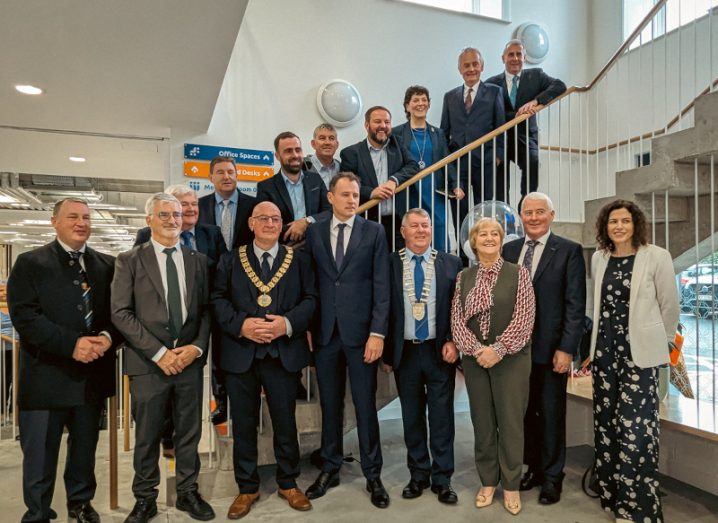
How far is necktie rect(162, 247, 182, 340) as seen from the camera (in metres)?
2.54

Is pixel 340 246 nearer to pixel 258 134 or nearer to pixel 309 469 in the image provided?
pixel 309 469

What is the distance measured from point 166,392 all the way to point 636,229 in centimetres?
247

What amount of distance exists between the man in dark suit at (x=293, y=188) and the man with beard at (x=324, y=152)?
23cm

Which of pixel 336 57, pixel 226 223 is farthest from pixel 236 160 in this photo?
pixel 226 223

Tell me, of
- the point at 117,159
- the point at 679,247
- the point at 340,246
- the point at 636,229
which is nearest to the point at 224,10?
the point at 340,246

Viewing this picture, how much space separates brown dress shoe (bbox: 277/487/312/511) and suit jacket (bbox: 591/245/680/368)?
1.82 metres

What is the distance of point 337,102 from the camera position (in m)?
5.51

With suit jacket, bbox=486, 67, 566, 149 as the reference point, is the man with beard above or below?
below

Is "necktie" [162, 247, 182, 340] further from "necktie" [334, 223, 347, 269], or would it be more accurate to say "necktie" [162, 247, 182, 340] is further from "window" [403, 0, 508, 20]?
"window" [403, 0, 508, 20]

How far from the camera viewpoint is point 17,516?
9.82ft

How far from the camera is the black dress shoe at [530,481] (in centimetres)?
293

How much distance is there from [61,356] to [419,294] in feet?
6.00

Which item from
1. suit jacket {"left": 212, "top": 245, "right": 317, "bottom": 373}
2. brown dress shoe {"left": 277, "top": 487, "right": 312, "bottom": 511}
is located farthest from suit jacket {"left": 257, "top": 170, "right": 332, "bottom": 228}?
brown dress shoe {"left": 277, "top": 487, "right": 312, "bottom": 511}

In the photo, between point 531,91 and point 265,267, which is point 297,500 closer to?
point 265,267
